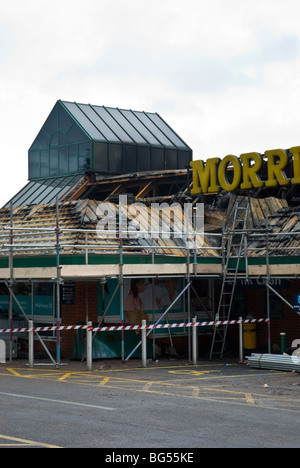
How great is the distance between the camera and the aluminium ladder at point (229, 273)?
25188 millimetres

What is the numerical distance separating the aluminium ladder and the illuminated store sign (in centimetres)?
173

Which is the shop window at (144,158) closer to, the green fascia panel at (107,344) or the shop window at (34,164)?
the shop window at (34,164)

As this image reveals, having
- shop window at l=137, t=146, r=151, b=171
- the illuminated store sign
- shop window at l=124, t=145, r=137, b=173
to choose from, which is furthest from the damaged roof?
shop window at l=137, t=146, r=151, b=171

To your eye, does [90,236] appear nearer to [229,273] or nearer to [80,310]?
[80,310]

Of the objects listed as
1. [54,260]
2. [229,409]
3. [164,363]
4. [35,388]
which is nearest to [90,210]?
[54,260]

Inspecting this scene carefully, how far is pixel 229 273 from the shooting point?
85.3 feet

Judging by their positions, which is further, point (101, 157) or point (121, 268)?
point (101, 157)

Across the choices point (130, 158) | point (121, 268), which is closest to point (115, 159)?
point (130, 158)

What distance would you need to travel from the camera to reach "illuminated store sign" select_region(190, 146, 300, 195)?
96.4 feet
